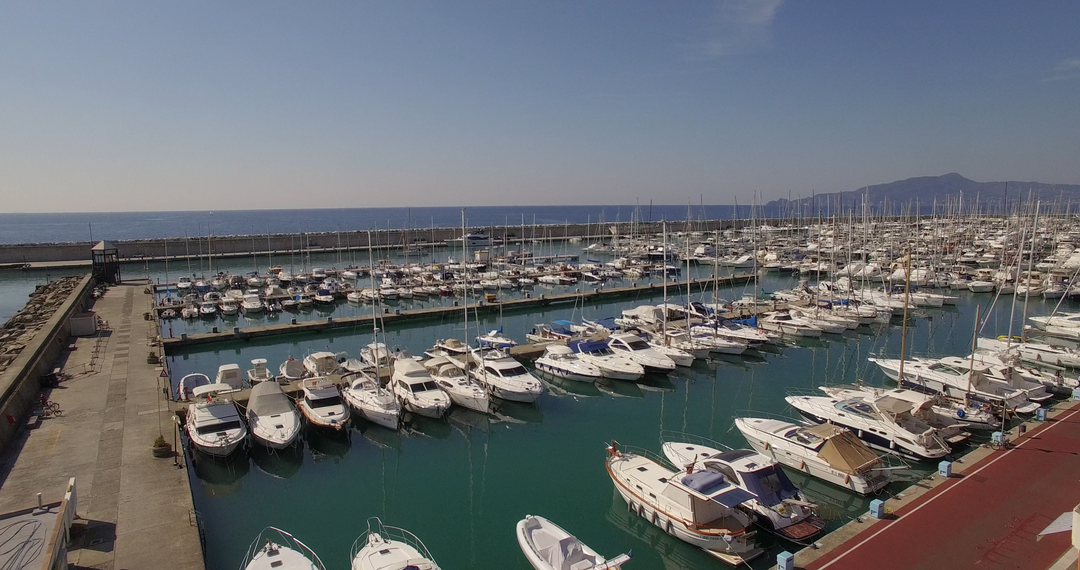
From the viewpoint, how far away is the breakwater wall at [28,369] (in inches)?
774

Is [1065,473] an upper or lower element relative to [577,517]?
upper

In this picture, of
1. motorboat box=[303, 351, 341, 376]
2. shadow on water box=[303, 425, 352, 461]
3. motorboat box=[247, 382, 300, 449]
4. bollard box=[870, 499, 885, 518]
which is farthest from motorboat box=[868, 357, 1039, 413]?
motorboat box=[303, 351, 341, 376]

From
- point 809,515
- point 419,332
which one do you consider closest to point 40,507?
point 809,515

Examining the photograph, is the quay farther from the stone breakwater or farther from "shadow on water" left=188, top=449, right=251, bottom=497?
"shadow on water" left=188, top=449, right=251, bottom=497

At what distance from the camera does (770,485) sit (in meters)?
16.0

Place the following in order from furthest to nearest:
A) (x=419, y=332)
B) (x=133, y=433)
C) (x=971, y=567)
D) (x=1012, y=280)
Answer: (x=1012, y=280)
(x=419, y=332)
(x=133, y=433)
(x=971, y=567)

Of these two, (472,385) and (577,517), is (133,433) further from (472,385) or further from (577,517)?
(577,517)

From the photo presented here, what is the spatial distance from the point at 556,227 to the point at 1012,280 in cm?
8334

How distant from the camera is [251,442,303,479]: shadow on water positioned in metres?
20.6

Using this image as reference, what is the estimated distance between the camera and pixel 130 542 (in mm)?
13625

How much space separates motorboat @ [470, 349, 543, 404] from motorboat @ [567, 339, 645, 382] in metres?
4.26

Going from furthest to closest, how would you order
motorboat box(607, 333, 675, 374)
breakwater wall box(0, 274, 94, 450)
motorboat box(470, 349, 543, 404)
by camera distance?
Result: 1. motorboat box(607, 333, 675, 374)
2. motorboat box(470, 349, 543, 404)
3. breakwater wall box(0, 274, 94, 450)

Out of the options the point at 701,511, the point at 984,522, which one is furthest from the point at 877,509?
the point at 701,511

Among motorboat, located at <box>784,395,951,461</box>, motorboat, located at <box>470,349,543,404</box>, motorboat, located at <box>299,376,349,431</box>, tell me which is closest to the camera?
motorboat, located at <box>784,395,951,461</box>
